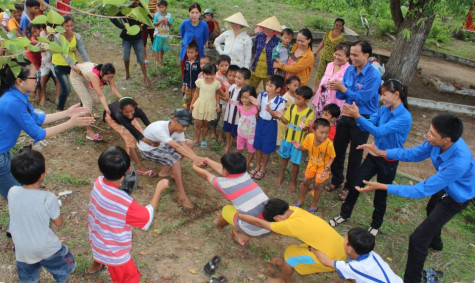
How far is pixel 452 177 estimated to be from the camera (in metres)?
3.41

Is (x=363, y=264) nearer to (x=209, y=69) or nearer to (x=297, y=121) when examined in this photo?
(x=297, y=121)

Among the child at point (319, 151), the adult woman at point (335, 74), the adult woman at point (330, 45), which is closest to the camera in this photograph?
the child at point (319, 151)

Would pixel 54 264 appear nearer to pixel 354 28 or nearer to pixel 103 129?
pixel 103 129

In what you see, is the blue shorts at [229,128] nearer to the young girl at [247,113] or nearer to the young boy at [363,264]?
the young girl at [247,113]

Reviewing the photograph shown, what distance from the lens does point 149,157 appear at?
5.02m

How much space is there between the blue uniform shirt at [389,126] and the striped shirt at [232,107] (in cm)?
216

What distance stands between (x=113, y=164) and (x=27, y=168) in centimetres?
67

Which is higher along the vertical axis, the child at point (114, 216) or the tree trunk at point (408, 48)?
the tree trunk at point (408, 48)

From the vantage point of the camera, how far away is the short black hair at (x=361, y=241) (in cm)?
314

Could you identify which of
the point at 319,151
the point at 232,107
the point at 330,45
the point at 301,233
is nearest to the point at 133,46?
the point at 232,107

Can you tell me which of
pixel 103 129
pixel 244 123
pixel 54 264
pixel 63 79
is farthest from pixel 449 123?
pixel 63 79

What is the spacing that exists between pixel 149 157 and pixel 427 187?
11.4 ft

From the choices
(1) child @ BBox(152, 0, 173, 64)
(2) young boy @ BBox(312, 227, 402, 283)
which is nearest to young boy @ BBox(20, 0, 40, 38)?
(1) child @ BBox(152, 0, 173, 64)

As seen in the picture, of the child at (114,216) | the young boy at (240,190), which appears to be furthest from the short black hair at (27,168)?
the young boy at (240,190)
